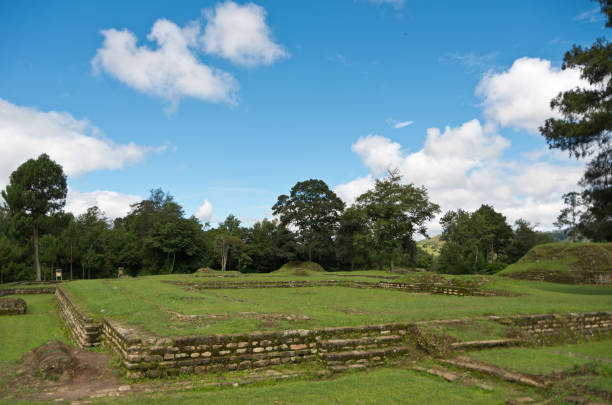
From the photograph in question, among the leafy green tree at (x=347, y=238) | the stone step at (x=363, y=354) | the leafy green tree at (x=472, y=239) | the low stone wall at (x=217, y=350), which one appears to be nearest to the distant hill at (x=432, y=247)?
the leafy green tree at (x=472, y=239)

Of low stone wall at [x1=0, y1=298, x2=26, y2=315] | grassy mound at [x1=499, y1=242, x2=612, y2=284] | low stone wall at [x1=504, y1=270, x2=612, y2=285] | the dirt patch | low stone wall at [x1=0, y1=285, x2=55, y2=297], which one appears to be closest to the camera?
the dirt patch

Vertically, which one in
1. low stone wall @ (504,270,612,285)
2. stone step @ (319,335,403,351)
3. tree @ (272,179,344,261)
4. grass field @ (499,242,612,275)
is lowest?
low stone wall @ (504,270,612,285)

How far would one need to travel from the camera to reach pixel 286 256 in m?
44.0

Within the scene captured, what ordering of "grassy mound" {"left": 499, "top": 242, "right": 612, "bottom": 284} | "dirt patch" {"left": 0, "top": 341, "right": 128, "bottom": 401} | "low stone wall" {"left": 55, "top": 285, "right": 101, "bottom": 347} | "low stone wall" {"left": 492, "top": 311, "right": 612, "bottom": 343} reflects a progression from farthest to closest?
"grassy mound" {"left": 499, "top": 242, "right": 612, "bottom": 284} < "low stone wall" {"left": 492, "top": 311, "right": 612, "bottom": 343} < "low stone wall" {"left": 55, "top": 285, "right": 101, "bottom": 347} < "dirt patch" {"left": 0, "top": 341, "right": 128, "bottom": 401}

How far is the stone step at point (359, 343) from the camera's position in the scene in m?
7.03

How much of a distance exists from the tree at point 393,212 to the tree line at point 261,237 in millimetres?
97

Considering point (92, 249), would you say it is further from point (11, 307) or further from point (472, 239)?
point (472, 239)

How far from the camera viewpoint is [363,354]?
700 cm

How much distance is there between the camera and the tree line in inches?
1181

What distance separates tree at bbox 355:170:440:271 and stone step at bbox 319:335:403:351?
26.2 meters

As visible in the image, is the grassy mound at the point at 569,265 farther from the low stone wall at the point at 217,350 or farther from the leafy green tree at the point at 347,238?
the leafy green tree at the point at 347,238

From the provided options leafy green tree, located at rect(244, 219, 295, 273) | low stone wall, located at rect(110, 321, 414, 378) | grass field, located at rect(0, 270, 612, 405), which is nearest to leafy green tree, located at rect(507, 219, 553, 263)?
leafy green tree, located at rect(244, 219, 295, 273)

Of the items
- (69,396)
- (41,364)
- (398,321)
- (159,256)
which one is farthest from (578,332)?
(159,256)

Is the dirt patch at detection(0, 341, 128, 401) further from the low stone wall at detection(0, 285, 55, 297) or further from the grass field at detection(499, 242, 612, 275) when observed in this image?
the grass field at detection(499, 242, 612, 275)
